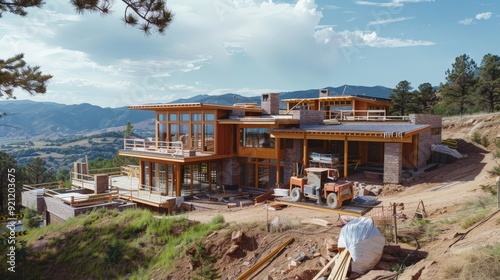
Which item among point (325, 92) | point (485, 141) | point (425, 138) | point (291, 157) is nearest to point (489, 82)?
point (485, 141)

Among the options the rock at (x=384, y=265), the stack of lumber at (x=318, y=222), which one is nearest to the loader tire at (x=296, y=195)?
the stack of lumber at (x=318, y=222)

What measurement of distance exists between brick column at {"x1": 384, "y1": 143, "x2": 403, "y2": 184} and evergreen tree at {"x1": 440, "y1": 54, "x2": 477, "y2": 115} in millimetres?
27982

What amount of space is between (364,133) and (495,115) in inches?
695

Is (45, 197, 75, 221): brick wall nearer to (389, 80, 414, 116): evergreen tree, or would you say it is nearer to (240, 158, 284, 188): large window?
(240, 158, 284, 188): large window

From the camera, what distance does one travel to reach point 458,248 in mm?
7762

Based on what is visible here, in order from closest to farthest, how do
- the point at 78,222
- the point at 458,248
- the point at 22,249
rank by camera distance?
the point at 458,248
the point at 22,249
the point at 78,222

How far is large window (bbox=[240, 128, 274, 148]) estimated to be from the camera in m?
22.2

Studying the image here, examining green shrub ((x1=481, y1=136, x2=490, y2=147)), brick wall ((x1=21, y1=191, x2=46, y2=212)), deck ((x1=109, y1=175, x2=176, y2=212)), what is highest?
green shrub ((x1=481, y1=136, x2=490, y2=147))

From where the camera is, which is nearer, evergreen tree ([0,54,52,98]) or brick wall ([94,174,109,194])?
evergreen tree ([0,54,52,98])

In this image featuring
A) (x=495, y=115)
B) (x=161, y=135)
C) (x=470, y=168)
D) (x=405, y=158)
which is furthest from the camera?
(x=495, y=115)

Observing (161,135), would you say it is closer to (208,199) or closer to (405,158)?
(208,199)

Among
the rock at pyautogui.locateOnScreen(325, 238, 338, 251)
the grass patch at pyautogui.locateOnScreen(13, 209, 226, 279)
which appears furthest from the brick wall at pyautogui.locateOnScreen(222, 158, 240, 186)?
the rock at pyautogui.locateOnScreen(325, 238, 338, 251)

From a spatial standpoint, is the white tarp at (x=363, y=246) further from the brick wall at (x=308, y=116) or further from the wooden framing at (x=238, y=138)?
the brick wall at (x=308, y=116)

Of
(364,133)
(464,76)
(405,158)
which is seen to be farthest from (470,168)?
(464,76)
